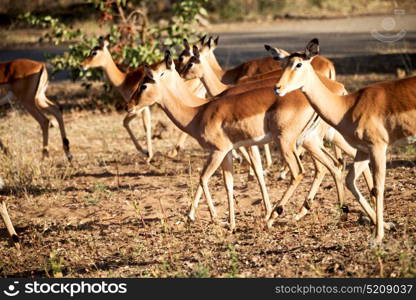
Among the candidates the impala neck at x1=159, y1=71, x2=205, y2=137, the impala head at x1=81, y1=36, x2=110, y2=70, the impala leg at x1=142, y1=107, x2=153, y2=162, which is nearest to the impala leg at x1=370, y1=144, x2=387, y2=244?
the impala neck at x1=159, y1=71, x2=205, y2=137

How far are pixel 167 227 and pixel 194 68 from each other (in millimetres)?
2655

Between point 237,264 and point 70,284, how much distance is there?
4.79 feet

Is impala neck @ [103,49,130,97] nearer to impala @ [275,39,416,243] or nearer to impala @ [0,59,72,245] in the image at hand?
impala @ [0,59,72,245]

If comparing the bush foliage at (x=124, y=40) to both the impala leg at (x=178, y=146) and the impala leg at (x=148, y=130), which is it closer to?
the impala leg at (x=148, y=130)

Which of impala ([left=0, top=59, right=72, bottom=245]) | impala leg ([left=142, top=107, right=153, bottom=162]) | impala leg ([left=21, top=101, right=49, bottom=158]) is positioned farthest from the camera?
impala ([left=0, top=59, right=72, bottom=245])

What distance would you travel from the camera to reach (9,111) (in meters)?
15.8

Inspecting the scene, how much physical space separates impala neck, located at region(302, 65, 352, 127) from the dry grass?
3.78ft

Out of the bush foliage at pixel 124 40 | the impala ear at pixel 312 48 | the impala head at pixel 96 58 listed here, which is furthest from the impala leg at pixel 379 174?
the bush foliage at pixel 124 40

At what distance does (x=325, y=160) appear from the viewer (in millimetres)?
8094

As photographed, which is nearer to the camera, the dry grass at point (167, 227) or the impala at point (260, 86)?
the dry grass at point (167, 227)

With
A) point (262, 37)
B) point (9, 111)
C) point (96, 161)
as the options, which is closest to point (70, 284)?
point (96, 161)

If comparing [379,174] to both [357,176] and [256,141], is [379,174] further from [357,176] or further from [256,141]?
[256,141]

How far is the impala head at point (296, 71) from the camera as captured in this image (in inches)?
269

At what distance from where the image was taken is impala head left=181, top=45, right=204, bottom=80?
9938 millimetres
